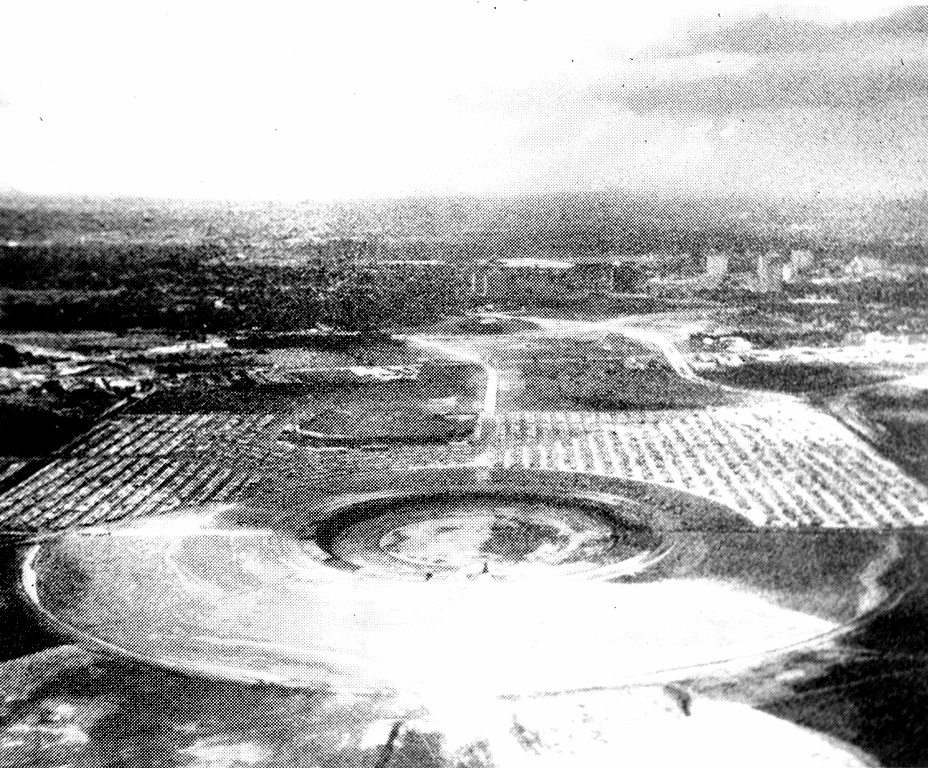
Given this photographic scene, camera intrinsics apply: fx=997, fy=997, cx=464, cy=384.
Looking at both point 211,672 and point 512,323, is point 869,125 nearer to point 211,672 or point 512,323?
point 512,323

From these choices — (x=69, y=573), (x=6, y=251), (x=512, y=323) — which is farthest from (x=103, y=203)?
(x=512, y=323)

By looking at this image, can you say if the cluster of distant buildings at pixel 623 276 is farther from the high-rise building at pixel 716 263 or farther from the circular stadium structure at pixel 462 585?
the circular stadium structure at pixel 462 585

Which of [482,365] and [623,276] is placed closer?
[482,365]

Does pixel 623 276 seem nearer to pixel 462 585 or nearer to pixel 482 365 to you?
pixel 482 365

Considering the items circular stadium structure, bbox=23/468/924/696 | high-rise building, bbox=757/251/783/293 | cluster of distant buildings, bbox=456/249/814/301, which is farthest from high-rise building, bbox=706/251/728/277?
circular stadium structure, bbox=23/468/924/696

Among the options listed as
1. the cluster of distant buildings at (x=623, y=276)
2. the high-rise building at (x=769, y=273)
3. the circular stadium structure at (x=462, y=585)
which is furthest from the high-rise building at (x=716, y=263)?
the circular stadium structure at (x=462, y=585)

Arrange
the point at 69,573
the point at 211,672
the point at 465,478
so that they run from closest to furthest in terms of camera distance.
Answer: the point at 211,672 → the point at 69,573 → the point at 465,478

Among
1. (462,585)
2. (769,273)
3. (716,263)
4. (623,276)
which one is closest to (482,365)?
(623,276)

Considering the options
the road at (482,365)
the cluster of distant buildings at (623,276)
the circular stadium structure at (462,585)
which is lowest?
the circular stadium structure at (462,585)
